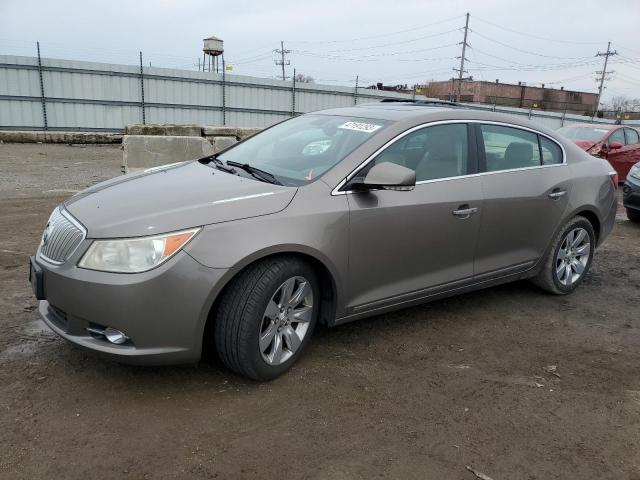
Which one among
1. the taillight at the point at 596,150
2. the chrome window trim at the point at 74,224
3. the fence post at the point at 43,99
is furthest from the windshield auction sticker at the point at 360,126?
the fence post at the point at 43,99

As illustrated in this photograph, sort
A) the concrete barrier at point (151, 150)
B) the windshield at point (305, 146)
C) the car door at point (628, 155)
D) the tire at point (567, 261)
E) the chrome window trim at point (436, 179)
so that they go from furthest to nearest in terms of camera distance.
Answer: the car door at point (628, 155), the concrete barrier at point (151, 150), the tire at point (567, 261), the windshield at point (305, 146), the chrome window trim at point (436, 179)

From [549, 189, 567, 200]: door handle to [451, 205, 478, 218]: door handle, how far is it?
973 mm

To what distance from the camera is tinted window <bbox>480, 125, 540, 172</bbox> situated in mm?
4117

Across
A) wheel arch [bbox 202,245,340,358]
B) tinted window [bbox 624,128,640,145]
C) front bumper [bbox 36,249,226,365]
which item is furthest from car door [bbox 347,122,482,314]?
tinted window [bbox 624,128,640,145]

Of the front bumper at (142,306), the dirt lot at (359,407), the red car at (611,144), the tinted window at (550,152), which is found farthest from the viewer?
the red car at (611,144)

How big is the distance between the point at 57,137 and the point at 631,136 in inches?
655

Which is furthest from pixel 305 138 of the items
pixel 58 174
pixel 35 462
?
pixel 58 174

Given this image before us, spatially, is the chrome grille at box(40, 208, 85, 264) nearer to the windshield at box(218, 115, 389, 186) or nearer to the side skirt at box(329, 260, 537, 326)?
the windshield at box(218, 115, 389, 186)

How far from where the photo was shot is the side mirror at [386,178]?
3.20 metres

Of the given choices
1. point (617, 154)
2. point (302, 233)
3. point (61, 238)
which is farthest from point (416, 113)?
point (617, 154)

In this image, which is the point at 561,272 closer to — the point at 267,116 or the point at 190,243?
the point at 190,243

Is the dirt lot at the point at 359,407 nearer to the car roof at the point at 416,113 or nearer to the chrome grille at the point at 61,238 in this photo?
the chrome grille at the point at 61,238

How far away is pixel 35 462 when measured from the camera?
7.81 ft

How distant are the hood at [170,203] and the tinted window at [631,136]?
39.2ft
